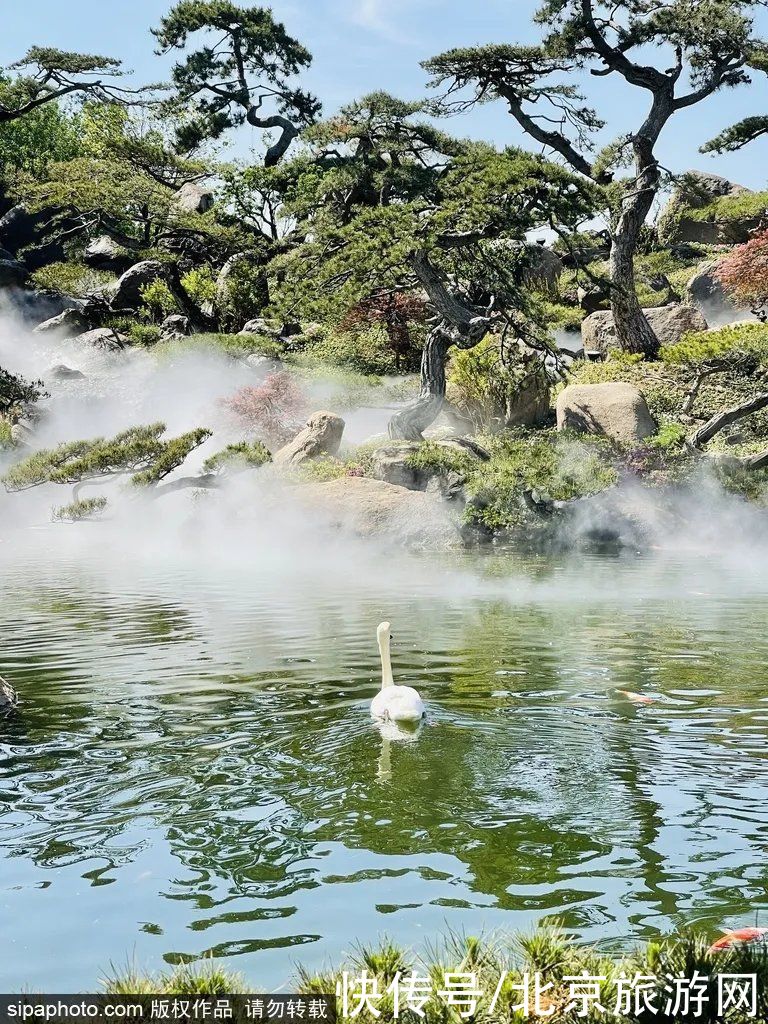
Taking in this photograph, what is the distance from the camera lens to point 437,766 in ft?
19.7

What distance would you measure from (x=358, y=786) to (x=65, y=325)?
29.3m

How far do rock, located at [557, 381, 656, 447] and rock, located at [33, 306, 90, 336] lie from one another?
1755cm

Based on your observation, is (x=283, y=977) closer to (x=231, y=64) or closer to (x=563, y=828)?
(x=563, y=828)

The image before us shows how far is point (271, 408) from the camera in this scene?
2402 cm

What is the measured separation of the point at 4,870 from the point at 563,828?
2.56 meters

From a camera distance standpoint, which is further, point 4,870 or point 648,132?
point 648,132

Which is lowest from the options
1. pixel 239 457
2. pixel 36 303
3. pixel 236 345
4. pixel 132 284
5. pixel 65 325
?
pixel 239 457

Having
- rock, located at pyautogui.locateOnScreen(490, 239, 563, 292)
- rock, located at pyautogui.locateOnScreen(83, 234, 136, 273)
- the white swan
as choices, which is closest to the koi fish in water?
the white swan

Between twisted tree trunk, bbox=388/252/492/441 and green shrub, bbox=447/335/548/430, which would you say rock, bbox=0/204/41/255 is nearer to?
green shrub, bbox=447/335/548/430

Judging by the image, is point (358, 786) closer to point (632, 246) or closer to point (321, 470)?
point (321, 470)

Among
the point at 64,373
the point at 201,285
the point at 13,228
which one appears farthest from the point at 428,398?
the point at 13,228

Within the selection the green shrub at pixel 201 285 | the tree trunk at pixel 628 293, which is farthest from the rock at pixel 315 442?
the green shrub at pixel 201 285

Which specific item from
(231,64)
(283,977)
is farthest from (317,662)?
(231,64)

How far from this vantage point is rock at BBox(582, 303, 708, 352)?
2620 cm
